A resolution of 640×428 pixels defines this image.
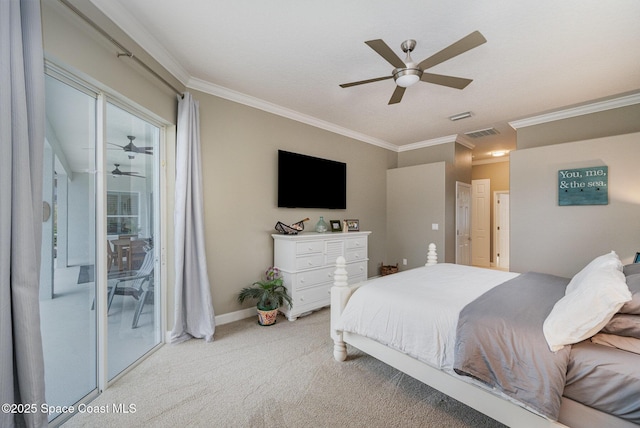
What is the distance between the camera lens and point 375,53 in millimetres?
2393

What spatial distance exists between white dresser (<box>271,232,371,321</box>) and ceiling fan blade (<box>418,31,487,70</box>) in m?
2.29

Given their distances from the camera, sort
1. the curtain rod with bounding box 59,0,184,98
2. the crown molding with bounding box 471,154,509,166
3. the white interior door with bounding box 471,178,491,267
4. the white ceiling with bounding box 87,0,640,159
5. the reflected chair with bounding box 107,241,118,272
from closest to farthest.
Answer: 1. the curtain rod with bounding box 59,0,184,98
2. the white ceiling with bounding box 87,0,640,159
3. the reflected chair with bounding box 107,241,118,272
4. the crown molding with bounding box 471,154,509,166
5. the white interior door with bounding box 471,178,491,267

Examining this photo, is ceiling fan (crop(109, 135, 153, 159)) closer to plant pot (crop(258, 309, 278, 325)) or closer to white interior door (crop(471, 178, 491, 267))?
plant pot (crop(258, 309, 278, 325))

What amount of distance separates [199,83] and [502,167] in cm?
698

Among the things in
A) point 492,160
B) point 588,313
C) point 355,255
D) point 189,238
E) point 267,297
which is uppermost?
point 492,160

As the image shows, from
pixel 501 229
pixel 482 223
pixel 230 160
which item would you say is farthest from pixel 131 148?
pixel 501 229

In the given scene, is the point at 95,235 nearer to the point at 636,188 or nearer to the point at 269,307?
the point at 269,307

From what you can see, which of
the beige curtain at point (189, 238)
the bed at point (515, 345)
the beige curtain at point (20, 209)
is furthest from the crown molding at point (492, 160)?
the beige curtain at point (20, 209)

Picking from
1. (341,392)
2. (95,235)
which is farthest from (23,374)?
(341,392)

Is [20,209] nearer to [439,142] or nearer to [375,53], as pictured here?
[375,53]

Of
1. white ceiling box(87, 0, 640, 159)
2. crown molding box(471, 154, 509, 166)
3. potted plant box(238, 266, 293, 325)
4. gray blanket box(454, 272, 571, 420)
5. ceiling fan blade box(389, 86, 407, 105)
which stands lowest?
potted plant box(238, 266, 293, 325)

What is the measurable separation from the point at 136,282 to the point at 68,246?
0.79 m

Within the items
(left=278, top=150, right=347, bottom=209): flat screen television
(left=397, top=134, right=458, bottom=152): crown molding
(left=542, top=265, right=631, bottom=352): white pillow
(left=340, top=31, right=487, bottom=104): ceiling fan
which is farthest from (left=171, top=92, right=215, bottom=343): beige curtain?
(left=397, top=134, right=458, bottom=152): crown molding

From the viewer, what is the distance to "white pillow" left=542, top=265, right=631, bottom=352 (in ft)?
4.01
